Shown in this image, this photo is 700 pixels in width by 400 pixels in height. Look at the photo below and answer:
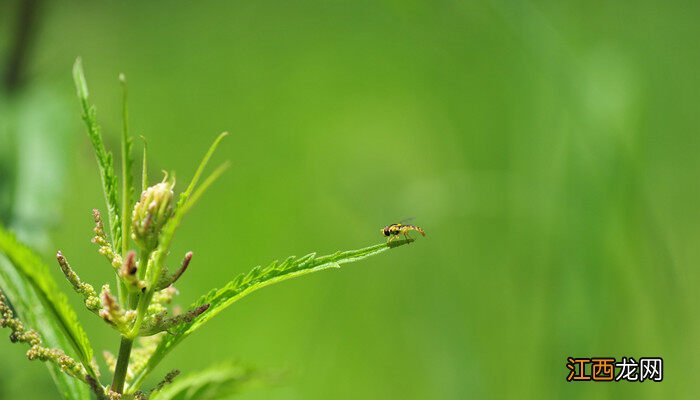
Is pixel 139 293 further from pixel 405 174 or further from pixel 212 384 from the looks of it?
pixel 405 174

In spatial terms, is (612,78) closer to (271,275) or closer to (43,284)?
(271,275)

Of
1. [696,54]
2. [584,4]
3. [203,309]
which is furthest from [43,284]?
[696,54]

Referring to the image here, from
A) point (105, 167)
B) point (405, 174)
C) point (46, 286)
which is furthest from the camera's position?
point (405, 174)

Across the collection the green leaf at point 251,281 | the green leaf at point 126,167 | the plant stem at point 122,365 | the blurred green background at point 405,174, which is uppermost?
the blurred green background at point 405,174

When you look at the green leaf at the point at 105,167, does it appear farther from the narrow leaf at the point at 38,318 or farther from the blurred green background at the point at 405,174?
the blurred green background at the point at 405,174

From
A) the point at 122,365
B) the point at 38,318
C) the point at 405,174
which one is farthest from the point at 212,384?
the point at 405,174

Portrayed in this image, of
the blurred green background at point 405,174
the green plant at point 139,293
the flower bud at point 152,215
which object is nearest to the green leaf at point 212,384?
the green plant at point 139,293
